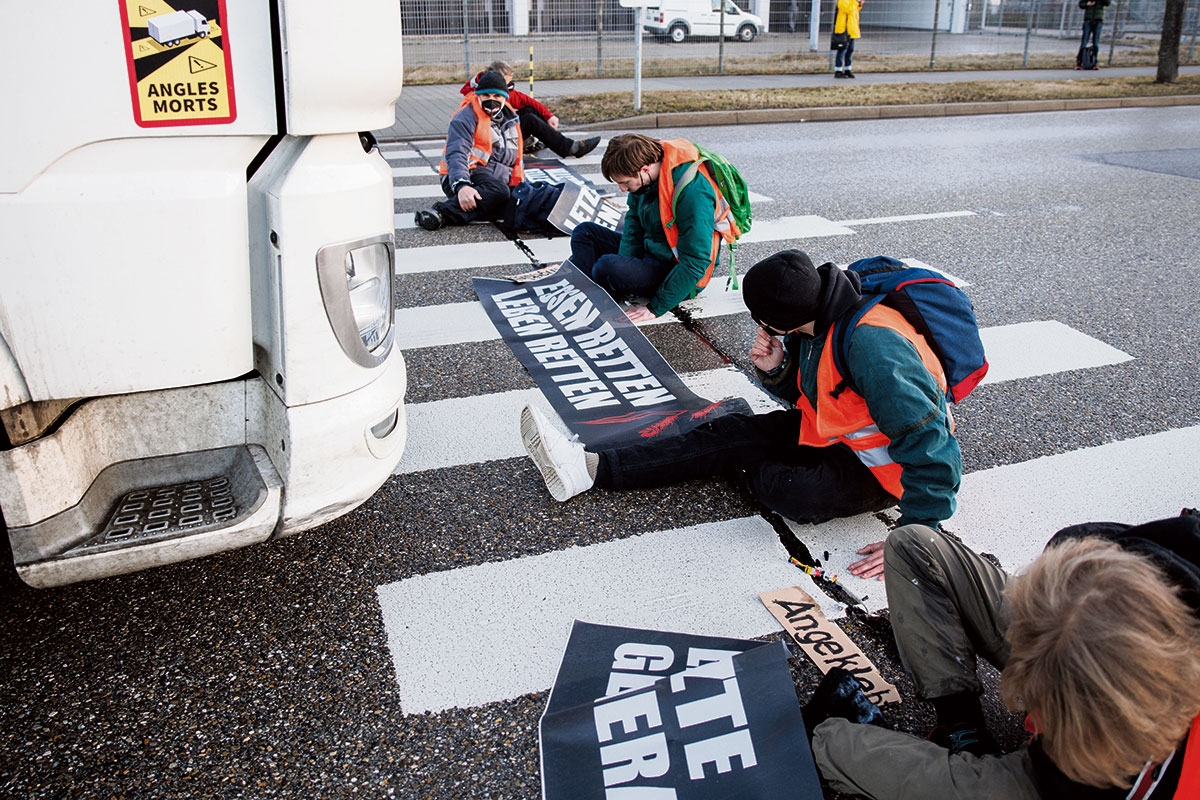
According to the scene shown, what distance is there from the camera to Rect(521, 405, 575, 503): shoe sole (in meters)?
3.44

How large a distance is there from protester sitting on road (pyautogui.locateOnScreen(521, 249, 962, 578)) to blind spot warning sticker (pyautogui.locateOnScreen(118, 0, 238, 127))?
5.11ft

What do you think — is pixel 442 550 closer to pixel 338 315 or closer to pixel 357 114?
pixel 338 315

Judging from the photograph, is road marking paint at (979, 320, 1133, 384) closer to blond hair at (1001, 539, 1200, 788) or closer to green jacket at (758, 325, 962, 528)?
green jacket at (758, 325, 962, 528)

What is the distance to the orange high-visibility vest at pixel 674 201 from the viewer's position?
5.00 meters

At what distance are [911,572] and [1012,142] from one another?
10.5 m

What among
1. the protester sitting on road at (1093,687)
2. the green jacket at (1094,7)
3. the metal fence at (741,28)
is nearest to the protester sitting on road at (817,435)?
the protester sitting on road at (1093,687)

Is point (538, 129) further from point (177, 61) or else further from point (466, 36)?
point (466, 36)

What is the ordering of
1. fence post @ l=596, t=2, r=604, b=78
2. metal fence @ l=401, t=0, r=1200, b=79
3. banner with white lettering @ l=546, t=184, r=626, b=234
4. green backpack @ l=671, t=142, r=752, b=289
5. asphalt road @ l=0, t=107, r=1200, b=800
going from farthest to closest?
fence post @ l=596, t=2, r=604, b=78
metal fence @ l=401, t=0, r=1200, b=79
banner with white lettering @ l=546, t=184, r=626, b=234
green backpack @ l=671, t=142, r=752, b=289
asphalt road @ l=0, t=107, r=1200, b=800

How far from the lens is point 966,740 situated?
2.26 meters

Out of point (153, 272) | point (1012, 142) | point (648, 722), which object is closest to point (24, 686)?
point (153, 272)

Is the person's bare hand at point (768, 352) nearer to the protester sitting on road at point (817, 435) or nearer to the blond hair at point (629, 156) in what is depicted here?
the protester sitting on road at point (817, 435)

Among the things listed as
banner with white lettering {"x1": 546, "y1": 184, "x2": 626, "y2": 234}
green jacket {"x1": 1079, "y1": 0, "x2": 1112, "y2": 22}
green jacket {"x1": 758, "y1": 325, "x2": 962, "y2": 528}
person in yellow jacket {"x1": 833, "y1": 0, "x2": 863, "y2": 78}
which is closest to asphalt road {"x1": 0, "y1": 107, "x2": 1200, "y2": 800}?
green jacket {"x1": 758, "y1": 325, "x2": 962, "y2": 528}

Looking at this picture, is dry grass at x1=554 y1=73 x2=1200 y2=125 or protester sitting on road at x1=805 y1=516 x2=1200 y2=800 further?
dry grass at x1=554 y1=73 x2=1200 y2=125

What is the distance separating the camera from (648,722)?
232 centimetres
